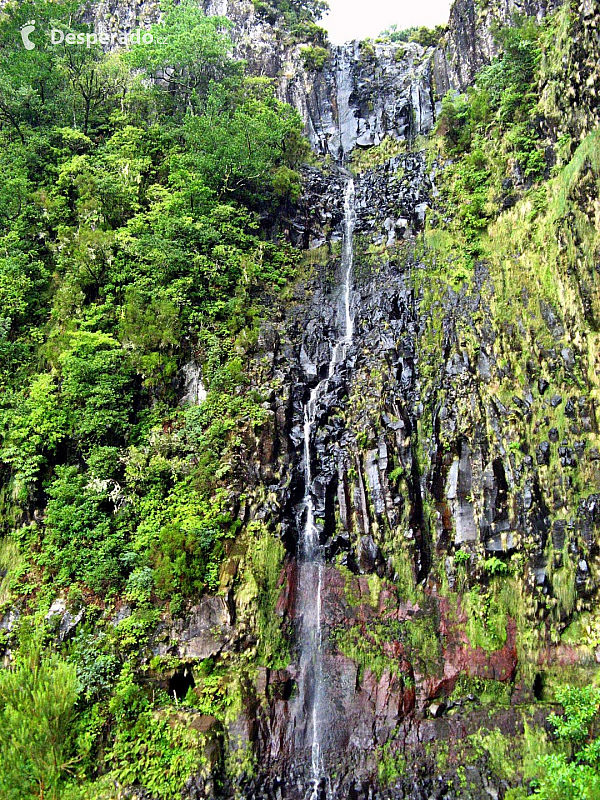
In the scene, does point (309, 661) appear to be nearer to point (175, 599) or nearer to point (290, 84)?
point (175, 599)

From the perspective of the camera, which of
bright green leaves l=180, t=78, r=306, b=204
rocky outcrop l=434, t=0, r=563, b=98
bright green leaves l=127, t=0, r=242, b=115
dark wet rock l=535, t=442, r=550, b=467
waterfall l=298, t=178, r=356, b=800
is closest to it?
waterfall l=298, t=178, r=356, b=800

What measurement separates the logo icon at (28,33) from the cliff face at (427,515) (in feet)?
51.1

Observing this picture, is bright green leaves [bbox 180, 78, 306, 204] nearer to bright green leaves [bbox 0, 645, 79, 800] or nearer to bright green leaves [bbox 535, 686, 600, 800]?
bright green leaves [bbox 0, 645, 79, 800]

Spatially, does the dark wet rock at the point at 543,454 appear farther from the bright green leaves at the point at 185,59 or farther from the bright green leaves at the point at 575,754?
the bright green leaves at the point at 185,59

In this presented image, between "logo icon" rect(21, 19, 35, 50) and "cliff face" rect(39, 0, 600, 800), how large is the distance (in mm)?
15571

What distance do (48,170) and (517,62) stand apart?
1523 cm

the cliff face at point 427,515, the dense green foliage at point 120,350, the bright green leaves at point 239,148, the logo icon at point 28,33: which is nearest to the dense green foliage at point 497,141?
the cliff face at point 427,515

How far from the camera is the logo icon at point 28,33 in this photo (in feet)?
71.8

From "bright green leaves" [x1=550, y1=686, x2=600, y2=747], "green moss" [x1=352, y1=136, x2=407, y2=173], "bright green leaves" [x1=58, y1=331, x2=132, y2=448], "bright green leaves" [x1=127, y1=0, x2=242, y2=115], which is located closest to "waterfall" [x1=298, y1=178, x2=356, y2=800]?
"bright green leaves" [x1=550, y1=686, x2=600, y2=747]

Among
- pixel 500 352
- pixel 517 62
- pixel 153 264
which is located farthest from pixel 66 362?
pixel 517 62

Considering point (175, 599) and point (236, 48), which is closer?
point (175, 599)

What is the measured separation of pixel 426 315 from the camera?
15.6 meters

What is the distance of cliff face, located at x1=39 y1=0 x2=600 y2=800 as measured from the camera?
409 inches

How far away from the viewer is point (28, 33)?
22016 mm
